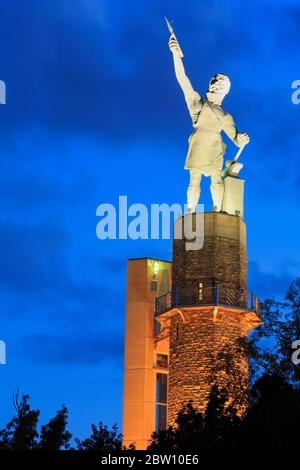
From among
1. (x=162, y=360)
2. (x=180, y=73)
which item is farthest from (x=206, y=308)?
(x=180, y=73)

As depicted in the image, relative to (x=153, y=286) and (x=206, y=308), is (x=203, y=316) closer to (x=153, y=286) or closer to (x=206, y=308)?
(x=206, y=308)

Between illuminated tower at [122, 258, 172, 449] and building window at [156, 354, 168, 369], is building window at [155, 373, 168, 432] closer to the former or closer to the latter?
illuminated tower at [122, 258, 172, 449]

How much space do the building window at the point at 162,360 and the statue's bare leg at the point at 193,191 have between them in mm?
8303

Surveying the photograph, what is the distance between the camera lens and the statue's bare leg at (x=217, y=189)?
193ft

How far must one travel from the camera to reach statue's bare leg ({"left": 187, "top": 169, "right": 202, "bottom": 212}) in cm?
5869

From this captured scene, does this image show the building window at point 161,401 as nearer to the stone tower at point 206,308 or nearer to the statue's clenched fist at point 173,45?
the stone tower at point 206,308

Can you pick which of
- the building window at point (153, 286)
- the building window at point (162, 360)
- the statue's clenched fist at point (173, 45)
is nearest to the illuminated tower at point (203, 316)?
the building window at point (162, 360)

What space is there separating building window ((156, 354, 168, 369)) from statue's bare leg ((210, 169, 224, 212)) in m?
8.59

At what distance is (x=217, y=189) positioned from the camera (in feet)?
194

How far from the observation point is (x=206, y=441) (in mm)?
43656

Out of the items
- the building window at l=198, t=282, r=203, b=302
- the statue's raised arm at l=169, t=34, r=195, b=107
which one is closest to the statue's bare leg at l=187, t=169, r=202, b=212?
the statue's raised arm at l=169, t=34, r=195, b=107
